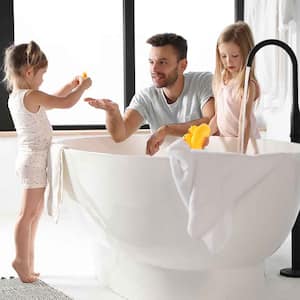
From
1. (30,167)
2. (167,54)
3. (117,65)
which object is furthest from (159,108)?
(117,65)

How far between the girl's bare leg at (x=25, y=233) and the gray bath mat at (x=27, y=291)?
0.04 m

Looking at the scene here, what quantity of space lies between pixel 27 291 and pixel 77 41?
89.0 inches

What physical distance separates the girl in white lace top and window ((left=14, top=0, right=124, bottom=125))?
63.1 inches

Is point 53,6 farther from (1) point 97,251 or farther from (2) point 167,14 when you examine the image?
(1) point 97,251

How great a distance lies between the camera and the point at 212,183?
1930mm

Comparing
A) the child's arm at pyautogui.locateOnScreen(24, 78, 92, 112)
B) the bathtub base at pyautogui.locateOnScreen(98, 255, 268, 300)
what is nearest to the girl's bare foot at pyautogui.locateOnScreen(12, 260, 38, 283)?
the bathtub base at pyautogui.locateOnScreen(98, 255, 268, 300)

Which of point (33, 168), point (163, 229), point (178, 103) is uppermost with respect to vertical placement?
point (178, 103)

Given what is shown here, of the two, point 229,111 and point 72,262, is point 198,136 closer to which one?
point 229,111

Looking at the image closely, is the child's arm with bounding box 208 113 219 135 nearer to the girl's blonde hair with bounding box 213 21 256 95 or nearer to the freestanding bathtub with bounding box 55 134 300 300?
the girl's blonde hair with bounding box 213 21 256 95

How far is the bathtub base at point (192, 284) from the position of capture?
2.23 metres

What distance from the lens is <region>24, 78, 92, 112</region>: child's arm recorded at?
2604mm

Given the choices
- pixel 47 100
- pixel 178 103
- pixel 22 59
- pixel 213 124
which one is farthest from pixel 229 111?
pixel 22 59

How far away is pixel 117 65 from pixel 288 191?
8.29 ft

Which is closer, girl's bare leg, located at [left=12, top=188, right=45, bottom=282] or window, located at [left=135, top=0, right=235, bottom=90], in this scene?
girl's bare leg, located at [left=12, top=188, right=45, bottom=282]
